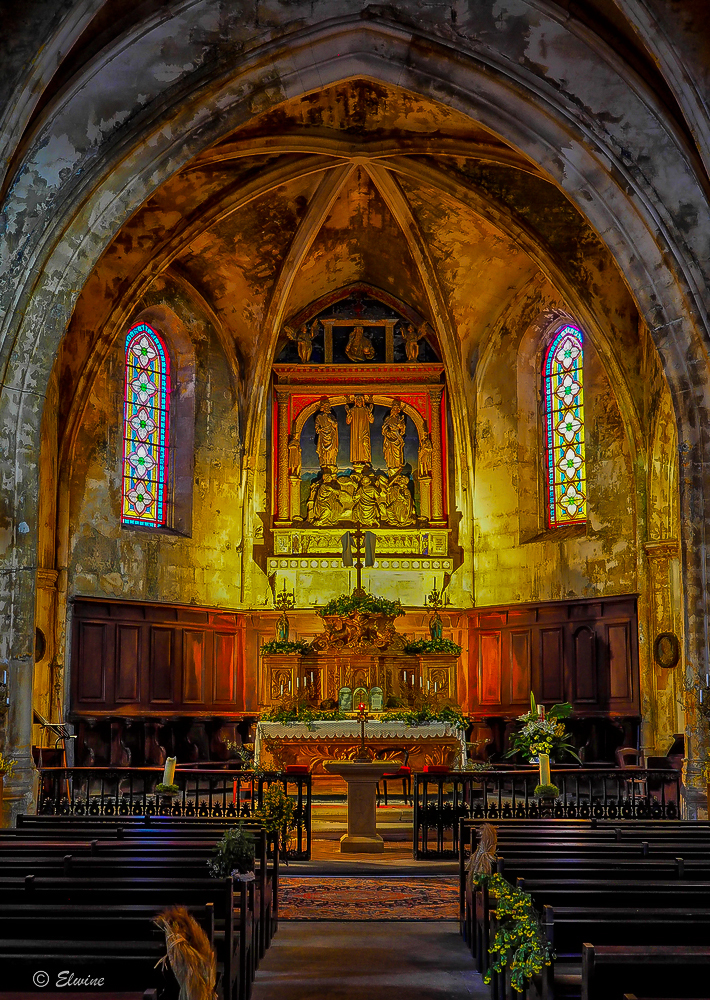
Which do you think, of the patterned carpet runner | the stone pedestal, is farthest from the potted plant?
the stone pedestal

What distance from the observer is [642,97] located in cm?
1401

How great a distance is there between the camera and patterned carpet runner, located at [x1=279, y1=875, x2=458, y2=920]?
29.3 feet

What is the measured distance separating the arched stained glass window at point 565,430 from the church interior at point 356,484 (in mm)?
69

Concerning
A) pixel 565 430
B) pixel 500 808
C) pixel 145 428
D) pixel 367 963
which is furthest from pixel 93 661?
pixel 367 963

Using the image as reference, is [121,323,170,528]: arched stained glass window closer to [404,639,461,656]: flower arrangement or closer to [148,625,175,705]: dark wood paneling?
[148,625,175,705]: dark wood paneling

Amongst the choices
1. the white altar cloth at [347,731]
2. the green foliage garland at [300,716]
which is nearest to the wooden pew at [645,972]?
the white altar cloth at [347,731]

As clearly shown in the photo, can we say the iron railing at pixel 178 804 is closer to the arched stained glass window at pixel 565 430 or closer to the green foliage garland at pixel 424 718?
the green foliage garland at pixel 424 718

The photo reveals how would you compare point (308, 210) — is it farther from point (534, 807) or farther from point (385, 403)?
point (534, 807)

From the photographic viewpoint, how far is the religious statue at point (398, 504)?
73.6 ft

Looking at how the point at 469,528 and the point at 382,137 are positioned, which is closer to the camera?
the point at 382,137

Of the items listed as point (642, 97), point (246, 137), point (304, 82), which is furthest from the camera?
point (246, 137)

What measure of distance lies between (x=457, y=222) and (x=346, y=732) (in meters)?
10.1

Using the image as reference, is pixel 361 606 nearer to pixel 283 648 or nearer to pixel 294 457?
pixel 283 648

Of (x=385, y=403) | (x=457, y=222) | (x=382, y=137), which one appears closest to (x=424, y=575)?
(x=385, y=403)
